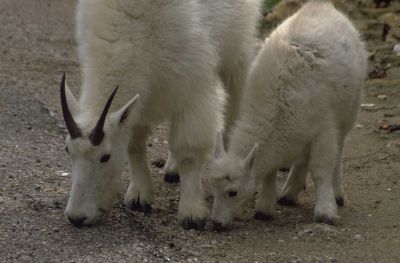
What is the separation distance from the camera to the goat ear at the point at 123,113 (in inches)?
243

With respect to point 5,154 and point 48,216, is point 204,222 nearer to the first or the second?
point 48,216

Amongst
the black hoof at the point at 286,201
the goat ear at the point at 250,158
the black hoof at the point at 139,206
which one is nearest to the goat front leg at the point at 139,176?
the black hoof at the point at 139,206

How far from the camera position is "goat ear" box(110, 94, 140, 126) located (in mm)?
6164

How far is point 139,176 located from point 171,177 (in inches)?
34.9

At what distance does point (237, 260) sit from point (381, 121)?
430cm

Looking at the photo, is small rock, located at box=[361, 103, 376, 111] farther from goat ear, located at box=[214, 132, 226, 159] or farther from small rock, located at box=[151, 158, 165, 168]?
goat ear, located at box=[214, 132, 226, 159]

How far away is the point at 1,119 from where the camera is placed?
9352 millimetres

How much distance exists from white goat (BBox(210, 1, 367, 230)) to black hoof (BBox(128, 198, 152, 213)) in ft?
2.35

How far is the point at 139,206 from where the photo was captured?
281 inches

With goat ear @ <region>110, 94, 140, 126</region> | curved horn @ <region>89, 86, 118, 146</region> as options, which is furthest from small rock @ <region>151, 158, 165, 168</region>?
curved horn @ <region>89, 86, 118, 146</region>

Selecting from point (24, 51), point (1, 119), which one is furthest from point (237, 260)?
point (24, 51)

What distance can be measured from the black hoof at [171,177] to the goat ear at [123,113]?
1.93 m

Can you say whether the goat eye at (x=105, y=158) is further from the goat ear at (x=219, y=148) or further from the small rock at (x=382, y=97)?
the small rock at (x=382, y=97)

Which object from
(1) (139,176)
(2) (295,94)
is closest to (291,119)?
(2) (295,94)
